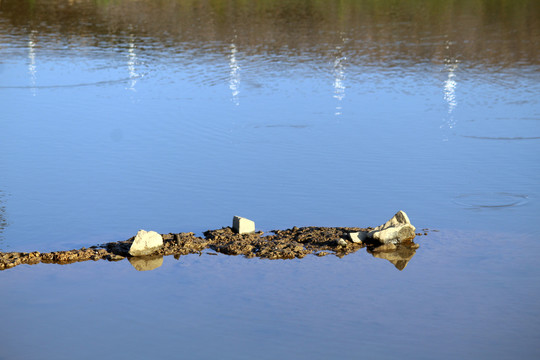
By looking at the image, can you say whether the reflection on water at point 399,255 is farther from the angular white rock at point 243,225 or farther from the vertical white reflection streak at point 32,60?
the vertical white reflection streak at point 32,60

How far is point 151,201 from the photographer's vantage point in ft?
58.5

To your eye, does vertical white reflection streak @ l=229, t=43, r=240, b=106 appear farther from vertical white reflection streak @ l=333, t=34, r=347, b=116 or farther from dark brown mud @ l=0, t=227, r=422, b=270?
dark brown mud @ l=0, t=227, r=422, b=270

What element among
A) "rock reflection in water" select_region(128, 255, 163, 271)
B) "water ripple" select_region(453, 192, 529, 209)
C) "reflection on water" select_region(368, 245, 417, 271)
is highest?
"water ripple" select_region(453, 192, 529, 209)

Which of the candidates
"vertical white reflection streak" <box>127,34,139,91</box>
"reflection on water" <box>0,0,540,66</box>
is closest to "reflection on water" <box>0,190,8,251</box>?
"vertical white reflection streak" <box>127,34,139,91</box>

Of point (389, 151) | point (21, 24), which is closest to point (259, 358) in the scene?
point (389, 151)

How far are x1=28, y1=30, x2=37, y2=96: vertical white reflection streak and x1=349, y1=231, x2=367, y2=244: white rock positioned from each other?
17.4 m

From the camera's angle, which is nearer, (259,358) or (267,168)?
(259,358)

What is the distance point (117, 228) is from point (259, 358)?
586 cm

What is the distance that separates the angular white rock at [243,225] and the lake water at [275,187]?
71cm

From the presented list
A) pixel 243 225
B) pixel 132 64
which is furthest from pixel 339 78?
pixel 243 225

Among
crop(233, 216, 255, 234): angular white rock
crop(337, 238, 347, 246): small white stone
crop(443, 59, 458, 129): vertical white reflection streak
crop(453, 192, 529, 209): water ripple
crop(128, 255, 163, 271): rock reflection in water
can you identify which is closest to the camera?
crop(128, 255, 163, 271): rock reflection in water

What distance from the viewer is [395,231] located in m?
15.2

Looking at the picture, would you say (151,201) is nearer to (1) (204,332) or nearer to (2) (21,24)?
(1) (204,332)

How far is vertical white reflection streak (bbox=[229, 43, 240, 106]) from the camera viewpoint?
2807 cm
